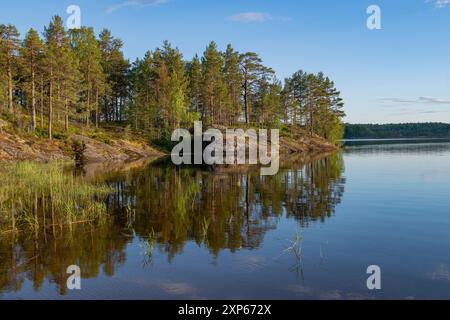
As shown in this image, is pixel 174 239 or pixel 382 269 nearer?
pixel 382 269

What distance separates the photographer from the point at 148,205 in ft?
74.8

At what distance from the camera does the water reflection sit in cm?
1236

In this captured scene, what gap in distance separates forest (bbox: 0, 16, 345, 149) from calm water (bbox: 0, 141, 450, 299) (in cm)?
4526

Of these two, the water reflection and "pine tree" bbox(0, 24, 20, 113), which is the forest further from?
the water reflection

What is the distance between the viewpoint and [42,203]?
21.5 m

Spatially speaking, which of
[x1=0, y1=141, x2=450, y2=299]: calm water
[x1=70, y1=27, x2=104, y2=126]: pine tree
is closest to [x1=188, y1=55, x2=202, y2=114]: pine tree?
[x1=70, y1=27, x2=104, y2=126]: pine tree

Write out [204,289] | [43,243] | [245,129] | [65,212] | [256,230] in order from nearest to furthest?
[204,289] < [43,243] < [256,230] < [65,212] < [245,129]

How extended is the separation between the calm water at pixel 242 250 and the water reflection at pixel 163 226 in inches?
2.2

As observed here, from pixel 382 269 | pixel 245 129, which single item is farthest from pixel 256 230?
pixel 245 129

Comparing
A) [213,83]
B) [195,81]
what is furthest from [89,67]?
[213,83]

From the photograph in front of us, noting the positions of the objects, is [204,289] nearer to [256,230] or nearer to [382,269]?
[382,269]

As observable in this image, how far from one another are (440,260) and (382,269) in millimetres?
2432

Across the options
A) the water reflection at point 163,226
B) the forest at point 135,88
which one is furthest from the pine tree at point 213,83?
the water reflection at point 163,226
